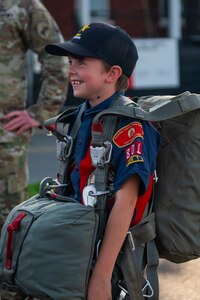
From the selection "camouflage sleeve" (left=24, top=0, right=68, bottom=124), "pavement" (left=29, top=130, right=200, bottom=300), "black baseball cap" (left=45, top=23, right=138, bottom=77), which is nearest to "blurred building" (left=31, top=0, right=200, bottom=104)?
"pavement" (left=29, top=130, right=200, bottom=300)

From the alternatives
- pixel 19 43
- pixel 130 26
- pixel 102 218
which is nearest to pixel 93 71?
pixel 102 218

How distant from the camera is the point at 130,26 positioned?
14.4 m

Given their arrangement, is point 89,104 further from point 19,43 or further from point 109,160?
point 19,43

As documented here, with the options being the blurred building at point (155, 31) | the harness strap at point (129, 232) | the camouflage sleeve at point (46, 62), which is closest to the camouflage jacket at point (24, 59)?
the camouflage sleeve at point (46, 62)

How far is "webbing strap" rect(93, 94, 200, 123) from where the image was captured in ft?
9.17

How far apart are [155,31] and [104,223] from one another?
12537mm

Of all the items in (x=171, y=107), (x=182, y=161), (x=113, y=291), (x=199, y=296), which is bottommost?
(x=199, y=296)

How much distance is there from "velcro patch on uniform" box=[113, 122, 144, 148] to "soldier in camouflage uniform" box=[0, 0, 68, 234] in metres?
1.64

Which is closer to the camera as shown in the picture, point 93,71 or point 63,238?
point 63,238

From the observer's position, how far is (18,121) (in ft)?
14.4

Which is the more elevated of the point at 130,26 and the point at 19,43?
the point at 19,43

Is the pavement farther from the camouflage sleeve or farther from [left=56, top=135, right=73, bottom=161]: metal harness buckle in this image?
[left=56, top=135, right=73, bottom=161]: metal harness buckle

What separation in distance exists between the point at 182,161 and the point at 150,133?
0.17 metres

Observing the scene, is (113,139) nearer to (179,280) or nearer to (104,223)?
(104,223)
